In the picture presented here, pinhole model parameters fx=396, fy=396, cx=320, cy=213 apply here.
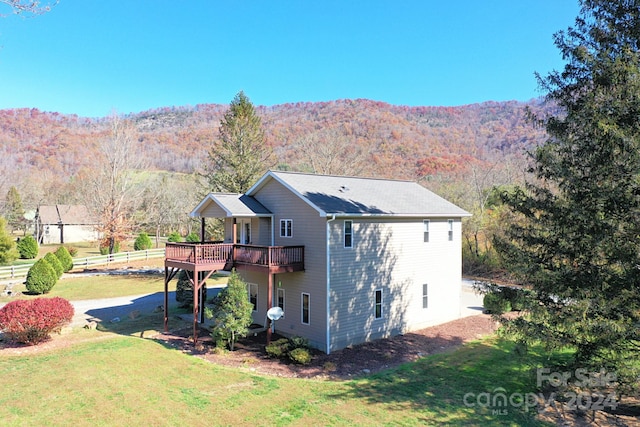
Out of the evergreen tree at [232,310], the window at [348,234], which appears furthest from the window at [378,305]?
the evergreen tree at [232,310]

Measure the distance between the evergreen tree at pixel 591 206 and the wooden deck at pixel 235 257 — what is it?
809cm

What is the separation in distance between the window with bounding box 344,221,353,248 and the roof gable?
540 millimetres

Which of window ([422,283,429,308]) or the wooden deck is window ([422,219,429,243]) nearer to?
window ([422,283,429,308])

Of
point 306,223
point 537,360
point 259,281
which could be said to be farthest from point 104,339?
point 537,360

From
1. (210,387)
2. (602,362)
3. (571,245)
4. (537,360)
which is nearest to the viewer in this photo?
(602,362)

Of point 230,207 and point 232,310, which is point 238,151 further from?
point 232,310

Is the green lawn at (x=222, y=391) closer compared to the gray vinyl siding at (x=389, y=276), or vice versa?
the green lawn at (x=222, y=391)

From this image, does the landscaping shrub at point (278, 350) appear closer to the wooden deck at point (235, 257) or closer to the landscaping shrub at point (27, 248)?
the wooden deck at point (235, 257)

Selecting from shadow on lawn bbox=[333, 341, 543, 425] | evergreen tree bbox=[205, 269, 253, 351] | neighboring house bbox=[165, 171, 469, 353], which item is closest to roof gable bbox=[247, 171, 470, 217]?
neighboring house bbox=[165, 171, 469, 353]

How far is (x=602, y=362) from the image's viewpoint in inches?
386

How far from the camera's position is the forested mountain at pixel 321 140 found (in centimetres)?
5562

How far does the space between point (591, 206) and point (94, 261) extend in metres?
37.9

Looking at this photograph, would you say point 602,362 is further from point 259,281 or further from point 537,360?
point 259,281

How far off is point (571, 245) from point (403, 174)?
159 ft
